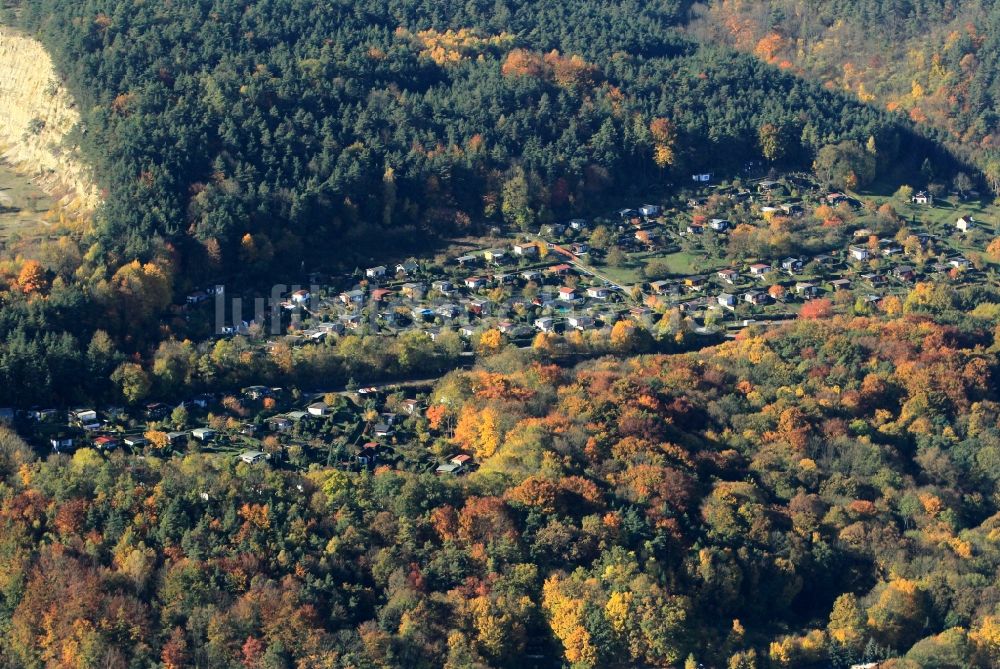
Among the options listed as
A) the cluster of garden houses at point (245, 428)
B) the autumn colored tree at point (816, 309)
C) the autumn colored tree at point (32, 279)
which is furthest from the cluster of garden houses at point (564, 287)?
the autumn colored tree at point (32, 279)

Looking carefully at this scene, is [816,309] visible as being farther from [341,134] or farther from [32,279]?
[32,279]

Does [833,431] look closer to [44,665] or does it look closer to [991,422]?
[991,422]

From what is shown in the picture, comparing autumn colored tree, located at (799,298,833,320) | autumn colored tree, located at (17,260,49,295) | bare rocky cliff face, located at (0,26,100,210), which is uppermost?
bare rocky cliff face, located at (0,26,100,210)

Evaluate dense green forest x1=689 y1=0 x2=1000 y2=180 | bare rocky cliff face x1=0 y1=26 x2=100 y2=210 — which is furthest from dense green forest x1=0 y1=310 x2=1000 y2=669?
dense green forest x1=689 y1=0 x2=1000 y2=180

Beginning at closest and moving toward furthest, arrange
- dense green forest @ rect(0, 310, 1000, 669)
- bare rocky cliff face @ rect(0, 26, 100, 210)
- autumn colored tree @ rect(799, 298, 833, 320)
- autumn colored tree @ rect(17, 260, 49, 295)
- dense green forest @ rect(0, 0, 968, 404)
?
dense green forest @ rect(0, 310, 1000, 669) → autumn colored tree @ rect(17, 260, 49, 295) → dense green forest @ rect(0, 0, 968, 404) → autumn colored tree @ rect(799, 298, 833, 320) → bare rocky cliff face @ rect(0, 26, 100, 210)

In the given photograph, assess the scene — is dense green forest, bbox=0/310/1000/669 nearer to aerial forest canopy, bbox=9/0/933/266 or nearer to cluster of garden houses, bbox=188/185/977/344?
cluster of garden houses, bbox=188/185/977/344

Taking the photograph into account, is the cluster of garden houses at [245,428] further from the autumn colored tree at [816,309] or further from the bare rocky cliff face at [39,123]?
the autumn colored tree at [816,309]
